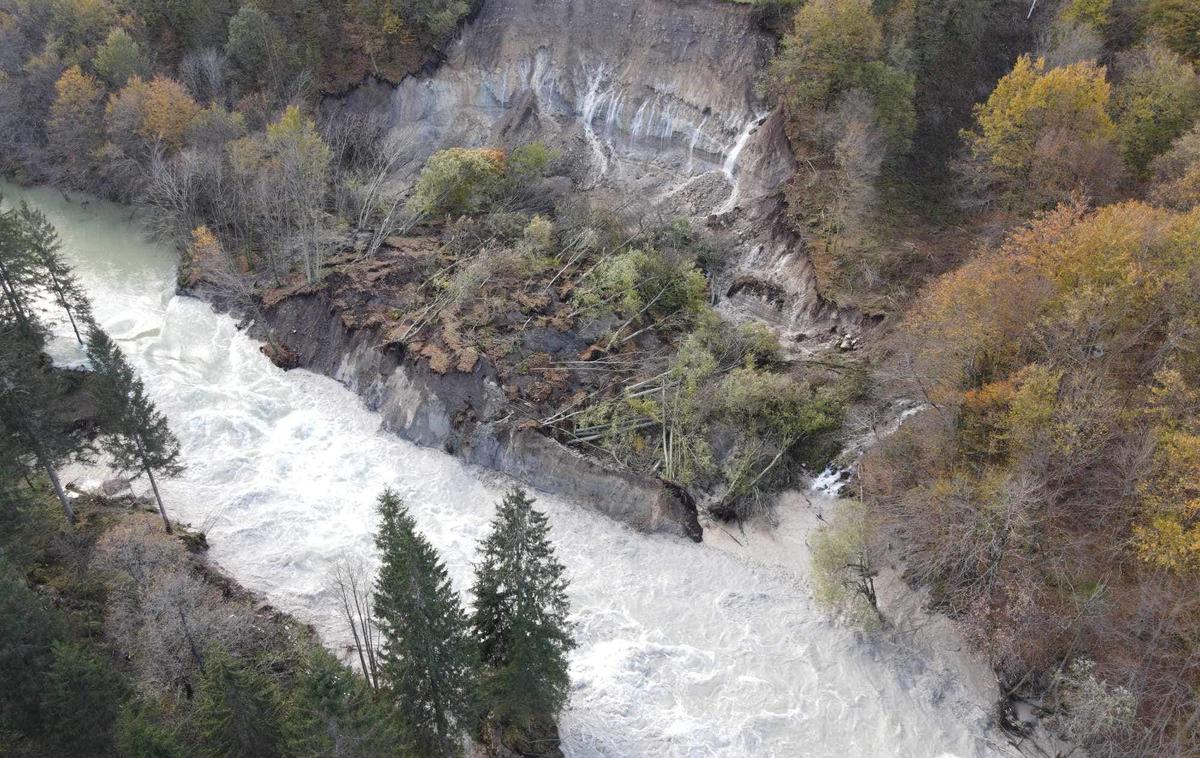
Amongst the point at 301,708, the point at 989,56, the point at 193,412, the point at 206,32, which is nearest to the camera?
the point at 301,708

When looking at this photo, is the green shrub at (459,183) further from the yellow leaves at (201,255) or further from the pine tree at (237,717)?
the pine tree at (237,717)

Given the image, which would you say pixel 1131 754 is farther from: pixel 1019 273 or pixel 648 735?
pixel 1019 273

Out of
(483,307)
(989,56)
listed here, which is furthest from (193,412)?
(989,56)

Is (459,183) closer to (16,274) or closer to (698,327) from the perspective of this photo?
(698,327)

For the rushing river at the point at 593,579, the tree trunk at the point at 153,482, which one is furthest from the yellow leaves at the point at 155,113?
the tree trunk at the point at 153,482

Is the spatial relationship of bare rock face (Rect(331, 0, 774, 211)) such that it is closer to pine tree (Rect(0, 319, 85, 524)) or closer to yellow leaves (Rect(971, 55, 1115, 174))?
yellow leaves (Rect(971, 55, 1115, 174))

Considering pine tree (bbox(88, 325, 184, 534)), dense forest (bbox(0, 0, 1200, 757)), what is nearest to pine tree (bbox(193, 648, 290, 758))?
dense forest (bbox(0, 0, 1200, 757))
